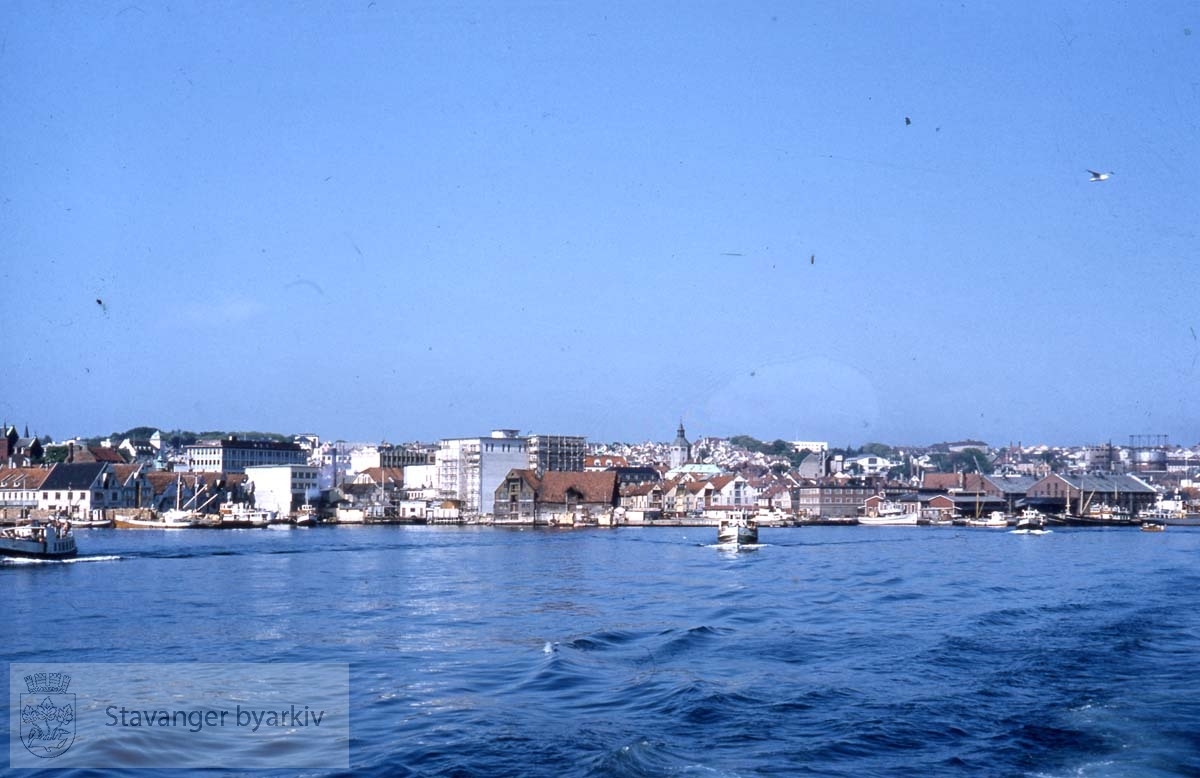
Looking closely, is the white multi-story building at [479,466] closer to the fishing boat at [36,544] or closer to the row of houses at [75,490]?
the row of houses at [75,490]

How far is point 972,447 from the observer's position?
199000mm

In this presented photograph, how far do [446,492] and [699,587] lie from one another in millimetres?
61097

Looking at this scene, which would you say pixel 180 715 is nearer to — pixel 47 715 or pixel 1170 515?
pixel 47 715

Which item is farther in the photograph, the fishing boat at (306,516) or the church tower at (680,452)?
the church tower at (680,452)

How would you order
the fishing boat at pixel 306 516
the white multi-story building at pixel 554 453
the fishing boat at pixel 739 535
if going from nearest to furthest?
the fishing boat at pixel 739 535, the fishing boat at pixel 306 516, the white multi-story building at pixel 554 453

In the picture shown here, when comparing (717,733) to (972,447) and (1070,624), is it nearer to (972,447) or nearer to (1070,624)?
(1070,624)

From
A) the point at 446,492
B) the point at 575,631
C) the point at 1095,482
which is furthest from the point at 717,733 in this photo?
the point at 1095,482

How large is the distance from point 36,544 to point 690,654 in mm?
26275

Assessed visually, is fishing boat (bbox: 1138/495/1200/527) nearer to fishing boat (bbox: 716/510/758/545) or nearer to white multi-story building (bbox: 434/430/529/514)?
white multi-story building (bbox: 434/430/529/514)

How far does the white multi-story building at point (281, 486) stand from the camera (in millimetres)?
83750

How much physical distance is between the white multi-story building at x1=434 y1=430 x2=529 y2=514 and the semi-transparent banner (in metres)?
68.6

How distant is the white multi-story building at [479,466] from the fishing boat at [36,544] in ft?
156

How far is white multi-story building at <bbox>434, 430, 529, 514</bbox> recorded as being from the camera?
85.5m

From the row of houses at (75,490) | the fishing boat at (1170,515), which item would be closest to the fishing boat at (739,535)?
the row of houses at (75,490)
